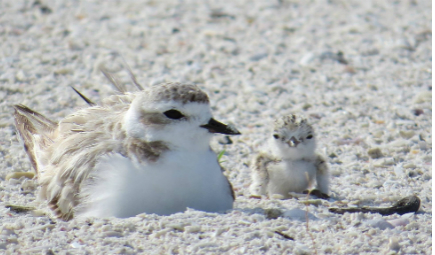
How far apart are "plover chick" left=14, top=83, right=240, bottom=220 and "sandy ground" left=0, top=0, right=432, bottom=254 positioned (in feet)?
0.57

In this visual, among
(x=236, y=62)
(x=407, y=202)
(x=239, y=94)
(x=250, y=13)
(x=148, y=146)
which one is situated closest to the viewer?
(x=148, y=146)

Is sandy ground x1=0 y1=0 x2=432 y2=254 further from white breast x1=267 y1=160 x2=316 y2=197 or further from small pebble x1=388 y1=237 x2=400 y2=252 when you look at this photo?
white breast x1=267 y1=160 x2=316 y2=197

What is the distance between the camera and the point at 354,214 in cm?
442

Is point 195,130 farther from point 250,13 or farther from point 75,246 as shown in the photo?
point 250,13

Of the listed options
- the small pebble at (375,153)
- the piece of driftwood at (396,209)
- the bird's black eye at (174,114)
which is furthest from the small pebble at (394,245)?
the small pebble at (375,153)

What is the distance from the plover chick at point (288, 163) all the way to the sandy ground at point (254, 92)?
0.20m

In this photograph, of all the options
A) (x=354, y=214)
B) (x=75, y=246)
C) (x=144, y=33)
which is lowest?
(x=75, y=246)

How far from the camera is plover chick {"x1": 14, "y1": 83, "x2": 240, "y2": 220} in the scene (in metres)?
4.27

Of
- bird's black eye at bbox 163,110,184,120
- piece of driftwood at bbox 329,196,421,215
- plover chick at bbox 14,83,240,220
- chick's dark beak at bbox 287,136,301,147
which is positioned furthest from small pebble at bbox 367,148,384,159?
bird's black eye at bbox 163,110,184,120

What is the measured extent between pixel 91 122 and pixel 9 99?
248cm

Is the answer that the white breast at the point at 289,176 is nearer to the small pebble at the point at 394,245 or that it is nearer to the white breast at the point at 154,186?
the white breast at the point at 154,186

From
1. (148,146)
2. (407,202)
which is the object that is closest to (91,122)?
(148,146)

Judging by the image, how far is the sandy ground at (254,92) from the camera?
13.4ft

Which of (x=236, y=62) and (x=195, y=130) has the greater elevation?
(x=236, y=62)
